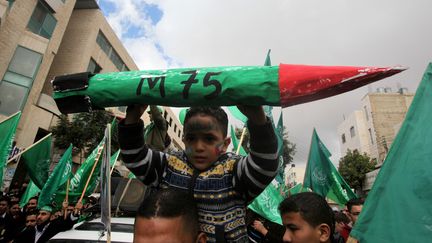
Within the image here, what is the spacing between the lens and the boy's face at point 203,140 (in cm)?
164

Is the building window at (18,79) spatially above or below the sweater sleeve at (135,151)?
above

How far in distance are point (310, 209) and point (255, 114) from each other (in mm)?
1379

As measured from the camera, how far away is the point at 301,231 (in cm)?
235

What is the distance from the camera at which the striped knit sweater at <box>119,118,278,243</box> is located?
1502 millimetres

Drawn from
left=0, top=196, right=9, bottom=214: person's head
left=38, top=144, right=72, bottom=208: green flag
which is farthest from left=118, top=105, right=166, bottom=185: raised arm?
left=0, top=196, right=9, bottom=214: person's head

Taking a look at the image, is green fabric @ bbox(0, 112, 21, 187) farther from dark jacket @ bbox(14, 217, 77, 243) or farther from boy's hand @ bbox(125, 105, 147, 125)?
boy's hand @ bbox(125, 105, 147, 125)

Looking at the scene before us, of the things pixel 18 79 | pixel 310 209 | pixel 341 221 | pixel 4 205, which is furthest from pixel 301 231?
pixel 18 79

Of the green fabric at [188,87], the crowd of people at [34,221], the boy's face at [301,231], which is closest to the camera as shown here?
the green fabric at [188,87]

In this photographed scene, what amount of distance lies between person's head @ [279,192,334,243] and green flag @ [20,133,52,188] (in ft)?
19.8

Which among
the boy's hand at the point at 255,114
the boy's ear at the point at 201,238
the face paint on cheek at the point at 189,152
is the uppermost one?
the boy's hand at the point at 255,114

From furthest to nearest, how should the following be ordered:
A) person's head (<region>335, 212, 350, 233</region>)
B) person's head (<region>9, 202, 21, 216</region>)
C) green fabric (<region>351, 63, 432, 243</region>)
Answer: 1. person's head (<region>9, 202, 21, 216</region>)
2. person's head (<region>335, 212, 350, 233</region>)
3. green fabric (<region>351, 63, 432, 243</region>)

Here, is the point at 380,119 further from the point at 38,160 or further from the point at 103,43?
the point at 38,160

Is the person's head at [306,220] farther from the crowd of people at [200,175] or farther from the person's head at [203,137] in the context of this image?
the person's head at [203,137]

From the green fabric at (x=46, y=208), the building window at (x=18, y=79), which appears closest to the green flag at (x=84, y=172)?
the green fabric at (x=46, y=208)
